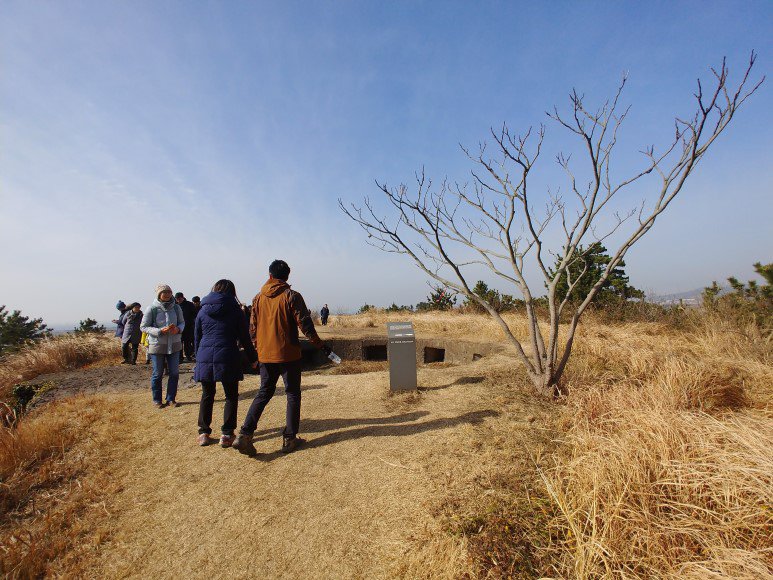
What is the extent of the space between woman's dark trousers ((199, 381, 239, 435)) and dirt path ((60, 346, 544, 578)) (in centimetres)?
27

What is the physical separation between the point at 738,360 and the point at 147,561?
7.84 metres

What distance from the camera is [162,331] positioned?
5.01 metres

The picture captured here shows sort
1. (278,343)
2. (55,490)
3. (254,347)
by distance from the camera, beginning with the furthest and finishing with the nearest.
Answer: (254,347), (278,343), (55,490)

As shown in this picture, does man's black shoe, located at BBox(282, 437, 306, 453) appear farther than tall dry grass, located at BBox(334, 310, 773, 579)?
Yes

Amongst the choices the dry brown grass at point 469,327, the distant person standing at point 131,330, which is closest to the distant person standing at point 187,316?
the distant person standing at point 131,330

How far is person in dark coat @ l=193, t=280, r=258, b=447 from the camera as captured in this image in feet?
12.7

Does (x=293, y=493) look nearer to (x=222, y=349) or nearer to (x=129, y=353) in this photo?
(x=222, y=349)

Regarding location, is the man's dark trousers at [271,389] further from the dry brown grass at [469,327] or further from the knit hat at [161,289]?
the dry brown grass at [469,327]

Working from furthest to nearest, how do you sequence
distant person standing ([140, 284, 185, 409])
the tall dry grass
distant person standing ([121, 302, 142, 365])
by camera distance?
distant person standing ([121, 302, 142, 365])
distant person standing ([140, 284, 185, 409])
the tall dry grass

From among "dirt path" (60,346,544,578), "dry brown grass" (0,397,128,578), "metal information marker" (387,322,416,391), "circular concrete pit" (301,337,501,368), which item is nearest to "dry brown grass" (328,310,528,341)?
"circular concrete pit" (301,337,501,368)

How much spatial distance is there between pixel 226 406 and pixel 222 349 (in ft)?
2.17

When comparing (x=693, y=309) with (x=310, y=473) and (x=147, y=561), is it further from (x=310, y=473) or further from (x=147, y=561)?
(x=147, y=561)

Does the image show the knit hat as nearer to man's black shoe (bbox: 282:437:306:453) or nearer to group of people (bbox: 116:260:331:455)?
group of people (bbox: 116:260:331:455)

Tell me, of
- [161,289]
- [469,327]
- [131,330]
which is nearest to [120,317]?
[131,330]
